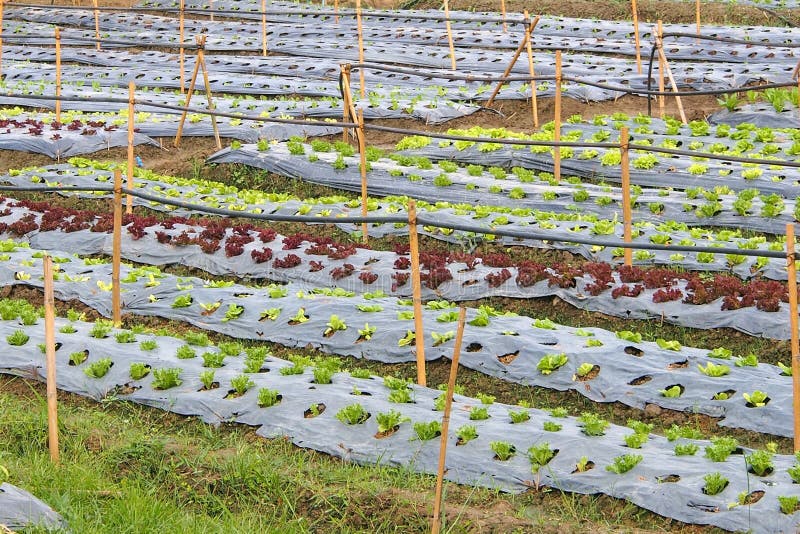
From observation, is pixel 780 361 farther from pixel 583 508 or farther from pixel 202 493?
pixel 202 493

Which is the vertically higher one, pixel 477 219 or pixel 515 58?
pixel 515 58

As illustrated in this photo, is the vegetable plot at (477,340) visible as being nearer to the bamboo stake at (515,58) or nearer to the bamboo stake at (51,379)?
the bamboo stake at (51,379)

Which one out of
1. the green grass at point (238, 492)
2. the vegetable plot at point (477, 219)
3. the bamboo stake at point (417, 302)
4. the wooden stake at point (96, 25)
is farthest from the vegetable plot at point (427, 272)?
the wooden stake at point (96, 25)

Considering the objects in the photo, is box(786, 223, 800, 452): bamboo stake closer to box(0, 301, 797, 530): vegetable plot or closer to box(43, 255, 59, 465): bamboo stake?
box(0, 301, 797, 530): vegetable plot

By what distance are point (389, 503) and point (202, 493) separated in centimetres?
121

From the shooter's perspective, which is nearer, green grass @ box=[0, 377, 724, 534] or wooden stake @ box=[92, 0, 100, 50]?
green grass @ box=[0, 377, 724, 534]

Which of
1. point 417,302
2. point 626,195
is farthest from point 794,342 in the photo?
point 626,195

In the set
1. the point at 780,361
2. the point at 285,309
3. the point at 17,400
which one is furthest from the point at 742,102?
the point at 17,400

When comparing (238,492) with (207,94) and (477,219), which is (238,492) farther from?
(207,94)

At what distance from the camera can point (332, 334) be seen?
9.28 meters

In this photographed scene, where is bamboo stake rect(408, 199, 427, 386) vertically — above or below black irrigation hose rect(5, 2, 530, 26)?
below

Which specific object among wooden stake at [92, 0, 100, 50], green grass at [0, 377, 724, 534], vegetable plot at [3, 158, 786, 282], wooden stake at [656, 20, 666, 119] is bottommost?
green grass at [0, 377, 724, 534]

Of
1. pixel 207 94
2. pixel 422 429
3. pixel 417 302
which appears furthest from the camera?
pixel 207 94

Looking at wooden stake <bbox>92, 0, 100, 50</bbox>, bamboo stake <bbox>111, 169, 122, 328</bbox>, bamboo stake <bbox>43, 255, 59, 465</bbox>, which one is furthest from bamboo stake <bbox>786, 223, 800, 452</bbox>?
wooden stake <bbox>92, 0, 100, 50</bbox>
